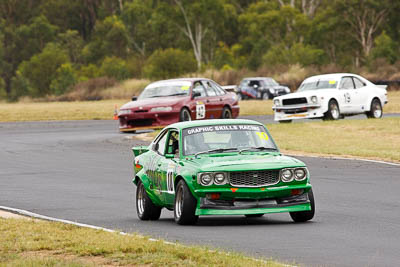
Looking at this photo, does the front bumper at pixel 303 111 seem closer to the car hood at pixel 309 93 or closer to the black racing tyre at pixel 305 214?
the car hood at pixel 309 93

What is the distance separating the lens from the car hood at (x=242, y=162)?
11.5 meters

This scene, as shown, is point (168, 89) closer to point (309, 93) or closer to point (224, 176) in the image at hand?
point (309, 93)

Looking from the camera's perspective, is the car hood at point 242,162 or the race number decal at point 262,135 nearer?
the car hood at point 242,162

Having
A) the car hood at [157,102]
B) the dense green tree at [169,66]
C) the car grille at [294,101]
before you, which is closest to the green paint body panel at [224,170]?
the car hood at [157,102]

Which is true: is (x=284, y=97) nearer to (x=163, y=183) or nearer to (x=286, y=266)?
(x=163, y=183)

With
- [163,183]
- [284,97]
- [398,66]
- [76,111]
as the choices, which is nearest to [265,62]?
[398,66]

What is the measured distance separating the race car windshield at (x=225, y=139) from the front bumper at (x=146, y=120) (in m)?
18.0

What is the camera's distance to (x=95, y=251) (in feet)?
29.9

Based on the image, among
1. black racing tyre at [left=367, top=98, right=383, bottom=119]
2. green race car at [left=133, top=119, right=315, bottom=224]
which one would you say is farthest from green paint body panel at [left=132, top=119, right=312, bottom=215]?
black racing tyre at [left=367, top=98, right=383, bottom=119]

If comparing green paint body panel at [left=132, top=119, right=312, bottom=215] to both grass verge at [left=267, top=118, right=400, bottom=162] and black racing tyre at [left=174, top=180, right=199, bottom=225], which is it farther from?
grass verge at [left=267, top=118, right=400, bottom=162]

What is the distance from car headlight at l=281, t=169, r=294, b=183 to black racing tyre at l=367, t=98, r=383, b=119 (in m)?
22.7

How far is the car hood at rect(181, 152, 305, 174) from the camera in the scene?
11.5 metres

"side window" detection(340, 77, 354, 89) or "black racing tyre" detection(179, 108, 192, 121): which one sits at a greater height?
"side window" detection(340, 77, 354, 89)

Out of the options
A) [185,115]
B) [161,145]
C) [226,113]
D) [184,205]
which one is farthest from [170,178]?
[226,113]
